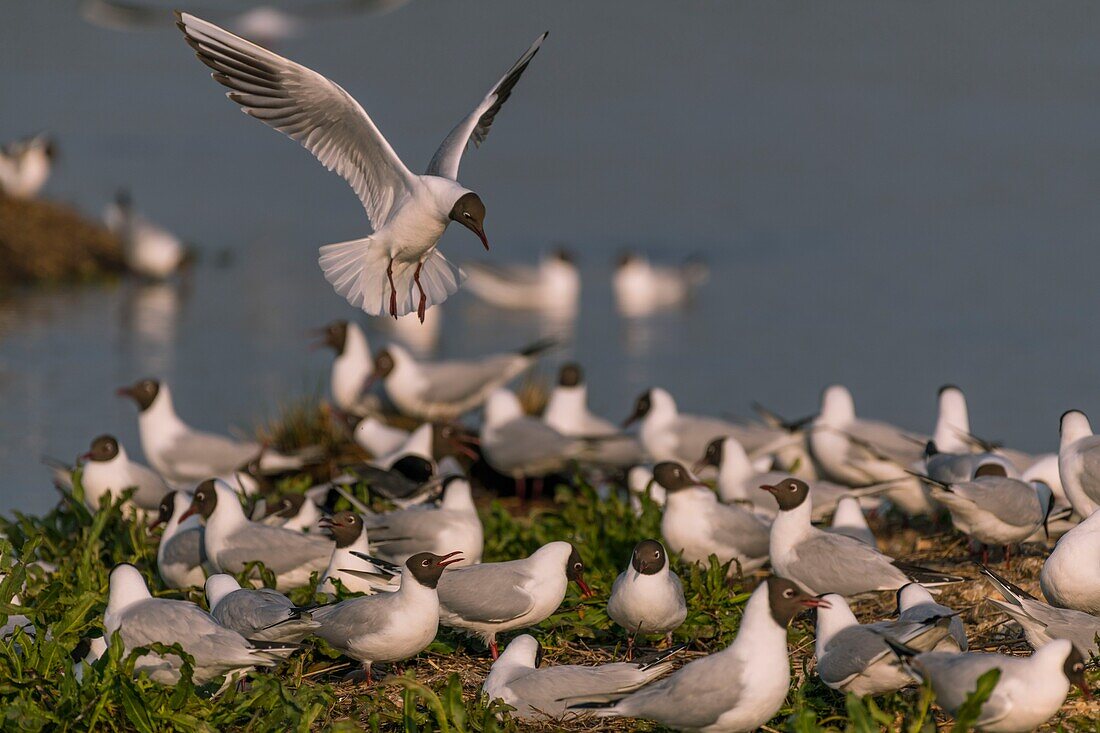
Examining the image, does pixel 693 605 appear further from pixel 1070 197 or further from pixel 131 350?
pixel 1070 197

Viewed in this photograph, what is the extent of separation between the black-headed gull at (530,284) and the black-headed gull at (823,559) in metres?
14.3

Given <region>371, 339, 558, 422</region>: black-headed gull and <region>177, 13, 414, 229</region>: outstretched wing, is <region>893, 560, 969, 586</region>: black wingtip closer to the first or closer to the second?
<region>177, 13, 414, 229</region>: outstretched wing

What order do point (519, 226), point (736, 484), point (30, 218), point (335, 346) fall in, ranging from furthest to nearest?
point (519, 226) → point (30, 218) → point (335, 346) → point (736, 484)

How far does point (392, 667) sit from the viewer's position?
6.58 meters

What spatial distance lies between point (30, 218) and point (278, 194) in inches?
374

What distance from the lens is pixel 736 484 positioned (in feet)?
30.2

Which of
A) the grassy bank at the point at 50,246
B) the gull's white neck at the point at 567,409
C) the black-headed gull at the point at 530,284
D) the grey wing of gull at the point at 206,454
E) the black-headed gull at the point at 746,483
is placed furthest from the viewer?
the grassy bank at the point at 50,246

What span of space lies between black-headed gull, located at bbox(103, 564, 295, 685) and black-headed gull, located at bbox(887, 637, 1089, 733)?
97.3 inches

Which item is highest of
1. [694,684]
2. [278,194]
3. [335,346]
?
[694,684]

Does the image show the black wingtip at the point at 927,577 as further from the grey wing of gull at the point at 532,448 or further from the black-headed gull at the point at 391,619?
the grey wing of gull at the point at 532,448

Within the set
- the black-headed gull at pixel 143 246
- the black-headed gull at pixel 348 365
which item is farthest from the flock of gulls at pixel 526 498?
the black-headed gull at pixel 143 246

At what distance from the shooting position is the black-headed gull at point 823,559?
704 centimetres

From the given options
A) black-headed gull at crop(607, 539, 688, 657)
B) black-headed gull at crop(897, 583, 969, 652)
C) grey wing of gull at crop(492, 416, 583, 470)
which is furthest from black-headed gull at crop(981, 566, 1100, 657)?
grey wing of gull at crop(492, 416, 583, 470)

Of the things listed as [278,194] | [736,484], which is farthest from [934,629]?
[278,194]
